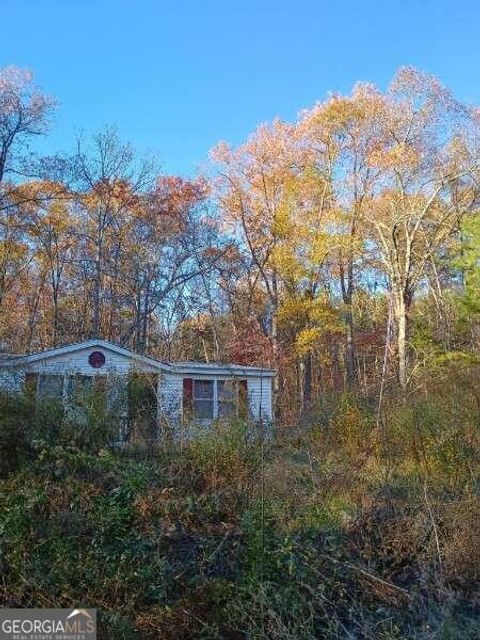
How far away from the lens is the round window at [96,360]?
16328 mm

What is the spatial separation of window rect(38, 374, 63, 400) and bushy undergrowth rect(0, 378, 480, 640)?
0.69m

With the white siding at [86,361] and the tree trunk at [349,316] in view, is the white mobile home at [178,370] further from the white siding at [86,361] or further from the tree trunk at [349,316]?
the tree trunk at [349,316]

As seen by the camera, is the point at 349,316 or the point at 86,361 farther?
the point at 349,316

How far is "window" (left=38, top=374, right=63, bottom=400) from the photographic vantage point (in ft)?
26.8

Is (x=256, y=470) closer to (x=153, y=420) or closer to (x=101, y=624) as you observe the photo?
(x=153, y=420)

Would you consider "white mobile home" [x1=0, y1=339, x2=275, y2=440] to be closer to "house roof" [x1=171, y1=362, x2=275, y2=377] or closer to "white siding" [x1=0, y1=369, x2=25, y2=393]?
"house roof" [x1=171, y1=362, x2=275, y2=377]

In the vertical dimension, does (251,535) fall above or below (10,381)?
below

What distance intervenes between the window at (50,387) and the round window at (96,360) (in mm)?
3315

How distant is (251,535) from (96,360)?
11.3m

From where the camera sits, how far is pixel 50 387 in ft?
31.5

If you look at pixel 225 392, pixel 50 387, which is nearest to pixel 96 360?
pixel 225 392

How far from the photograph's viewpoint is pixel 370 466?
8008 millimetres

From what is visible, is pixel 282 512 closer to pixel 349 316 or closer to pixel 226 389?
pixel 226 389

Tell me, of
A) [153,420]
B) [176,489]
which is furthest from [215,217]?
[176,489]
